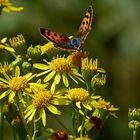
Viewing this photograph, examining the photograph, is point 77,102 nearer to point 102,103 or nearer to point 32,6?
point 102,103

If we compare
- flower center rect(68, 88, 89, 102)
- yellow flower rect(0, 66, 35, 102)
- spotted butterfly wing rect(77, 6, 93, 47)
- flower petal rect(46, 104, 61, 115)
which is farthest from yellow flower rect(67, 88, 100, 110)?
spotted butterfly wing rect(77, 6, 93, 47)

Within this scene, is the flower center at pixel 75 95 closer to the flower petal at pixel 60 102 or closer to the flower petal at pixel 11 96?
the flower petal at pixel 60 102

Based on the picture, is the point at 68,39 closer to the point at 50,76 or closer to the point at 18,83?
the point at 50,76

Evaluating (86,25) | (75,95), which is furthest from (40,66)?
(86,25)

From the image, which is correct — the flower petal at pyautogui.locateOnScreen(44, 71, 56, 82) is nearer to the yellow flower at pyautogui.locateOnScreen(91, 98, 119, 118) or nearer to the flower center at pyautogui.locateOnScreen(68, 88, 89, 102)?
the flower center at pyautogui.locateOnScreen(68, 88, 89, 102)

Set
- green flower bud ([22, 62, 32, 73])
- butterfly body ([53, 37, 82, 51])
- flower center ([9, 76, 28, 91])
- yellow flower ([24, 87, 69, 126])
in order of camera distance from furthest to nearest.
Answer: butterfly body ([53, 37, 82, 51]) < green flower bud ([22, 62, 32, 73]) < flower center ([9, 76, 28, 91]) < yellow flower ([24, 87, 69, 126])

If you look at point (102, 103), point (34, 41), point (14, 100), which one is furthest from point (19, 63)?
point (34, 41)
